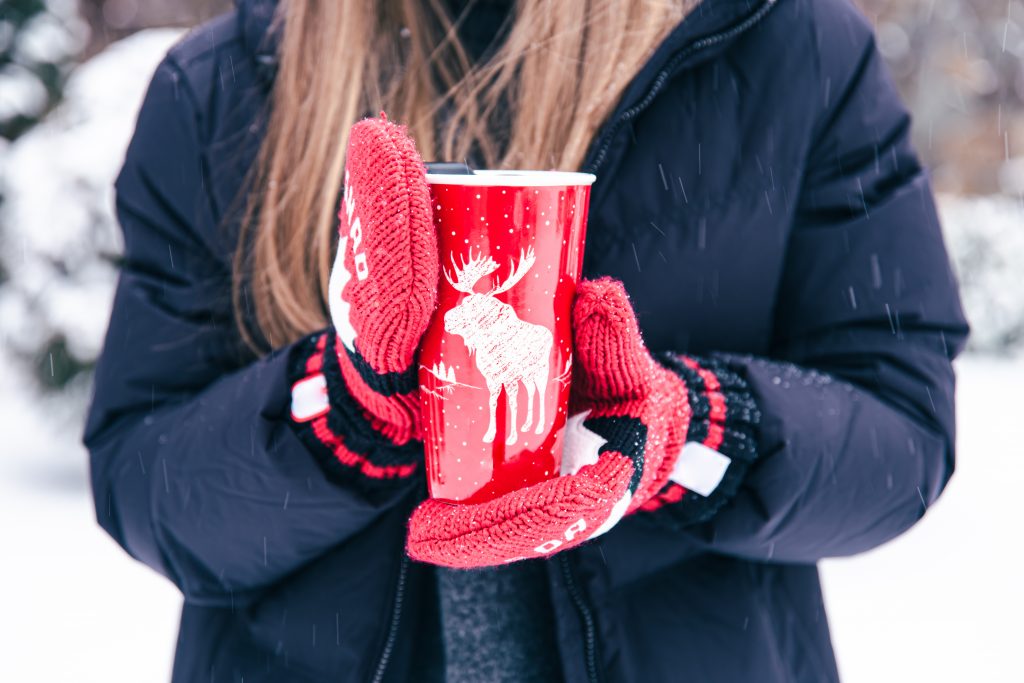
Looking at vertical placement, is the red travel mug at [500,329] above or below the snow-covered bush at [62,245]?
above

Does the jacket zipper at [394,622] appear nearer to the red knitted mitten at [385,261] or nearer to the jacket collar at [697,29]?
the red knitted mitten at [385,261]

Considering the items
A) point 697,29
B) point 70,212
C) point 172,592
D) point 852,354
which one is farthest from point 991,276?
point 697,29

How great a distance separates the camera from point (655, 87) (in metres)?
0.97

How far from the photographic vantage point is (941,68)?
9.05 meters

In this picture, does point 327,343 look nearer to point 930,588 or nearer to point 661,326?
point 661,326

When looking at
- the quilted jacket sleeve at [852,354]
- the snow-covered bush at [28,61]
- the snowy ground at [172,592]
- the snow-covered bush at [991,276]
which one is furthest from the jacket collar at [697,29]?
the snow-covered bush at [991,276]

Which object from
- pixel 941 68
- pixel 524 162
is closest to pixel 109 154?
pixel 524 162

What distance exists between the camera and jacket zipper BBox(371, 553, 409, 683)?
980 millimetres

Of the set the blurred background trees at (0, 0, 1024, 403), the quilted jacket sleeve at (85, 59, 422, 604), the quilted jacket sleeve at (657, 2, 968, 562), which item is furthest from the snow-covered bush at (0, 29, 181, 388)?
the quilted jacket sleeve at (657, 2, 968, 562)

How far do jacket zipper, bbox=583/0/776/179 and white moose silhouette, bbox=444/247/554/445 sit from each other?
1.08ft

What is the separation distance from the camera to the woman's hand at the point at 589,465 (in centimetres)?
70

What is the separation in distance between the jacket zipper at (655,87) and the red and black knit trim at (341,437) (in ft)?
1.20

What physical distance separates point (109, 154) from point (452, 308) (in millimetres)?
3471

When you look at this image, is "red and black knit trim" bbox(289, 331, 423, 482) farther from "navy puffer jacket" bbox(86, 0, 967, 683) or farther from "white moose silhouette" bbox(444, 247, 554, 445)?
"white moose silhouette" bbox(444, 247, 554, 445)
